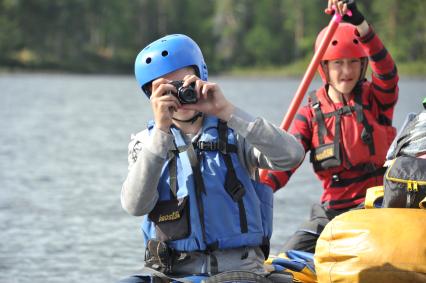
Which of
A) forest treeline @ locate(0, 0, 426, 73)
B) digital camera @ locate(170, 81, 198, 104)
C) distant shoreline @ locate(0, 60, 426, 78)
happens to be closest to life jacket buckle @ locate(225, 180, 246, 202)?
digital camera @ locate(170, 81, 198, 104)

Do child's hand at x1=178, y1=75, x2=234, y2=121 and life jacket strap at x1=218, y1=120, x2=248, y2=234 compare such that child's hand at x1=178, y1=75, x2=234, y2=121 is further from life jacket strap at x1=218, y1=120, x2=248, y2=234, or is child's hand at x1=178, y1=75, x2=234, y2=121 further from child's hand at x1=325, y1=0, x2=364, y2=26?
child's hand at x1=325, y1=0, x2=364, y2=26

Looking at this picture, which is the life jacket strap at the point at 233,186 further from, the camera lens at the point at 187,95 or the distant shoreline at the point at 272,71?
the distant shoreline at the point at 272,71

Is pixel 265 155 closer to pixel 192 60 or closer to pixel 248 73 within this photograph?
pixel 192 60

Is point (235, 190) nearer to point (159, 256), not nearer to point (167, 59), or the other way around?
point (159, 256)

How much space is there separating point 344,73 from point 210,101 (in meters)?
1.94

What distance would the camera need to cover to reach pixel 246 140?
3785mm

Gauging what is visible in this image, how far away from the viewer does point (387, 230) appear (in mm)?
3771

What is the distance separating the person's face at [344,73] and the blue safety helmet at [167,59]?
1616 mm

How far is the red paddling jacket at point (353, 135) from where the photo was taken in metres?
5.36

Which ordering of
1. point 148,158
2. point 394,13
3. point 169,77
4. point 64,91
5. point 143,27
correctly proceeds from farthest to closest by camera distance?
point 143,27 < point 394,13 < point 64,91 < point 169,77 < point 148,158

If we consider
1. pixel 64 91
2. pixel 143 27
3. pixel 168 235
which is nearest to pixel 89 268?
pixel 168 235

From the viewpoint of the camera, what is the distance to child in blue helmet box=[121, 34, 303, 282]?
368 cm

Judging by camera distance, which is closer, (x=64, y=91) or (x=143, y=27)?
(x=64, y=91)

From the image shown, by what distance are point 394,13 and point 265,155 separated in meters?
77.8
